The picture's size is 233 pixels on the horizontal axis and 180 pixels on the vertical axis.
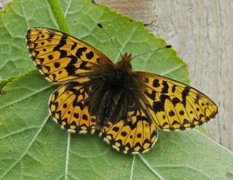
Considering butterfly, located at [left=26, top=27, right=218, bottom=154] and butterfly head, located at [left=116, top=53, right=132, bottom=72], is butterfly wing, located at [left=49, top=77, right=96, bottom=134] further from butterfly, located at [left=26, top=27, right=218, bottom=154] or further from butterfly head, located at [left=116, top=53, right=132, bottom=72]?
butterfly head, located at [left=116, top=53, right=132, bottom=72]

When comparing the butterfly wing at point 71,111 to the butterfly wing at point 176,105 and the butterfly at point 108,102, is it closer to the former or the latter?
the butterfly at point 108,102

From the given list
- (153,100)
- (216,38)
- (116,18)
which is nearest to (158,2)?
(216,38)

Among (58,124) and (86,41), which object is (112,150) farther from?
(86,41)

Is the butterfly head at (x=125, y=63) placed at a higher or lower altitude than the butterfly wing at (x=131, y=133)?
higher

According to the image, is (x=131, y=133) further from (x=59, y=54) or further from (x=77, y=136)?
(x=59, y=54)

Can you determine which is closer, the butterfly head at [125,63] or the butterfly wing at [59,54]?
the butterfly wing at [59,54]

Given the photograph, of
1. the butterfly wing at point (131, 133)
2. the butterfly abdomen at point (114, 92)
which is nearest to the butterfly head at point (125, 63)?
the butterfly abdomen at point (114, 92)

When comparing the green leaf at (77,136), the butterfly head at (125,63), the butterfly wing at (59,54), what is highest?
the butterfly wing at (59,54)

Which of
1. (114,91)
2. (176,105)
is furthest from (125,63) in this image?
(176,105)
